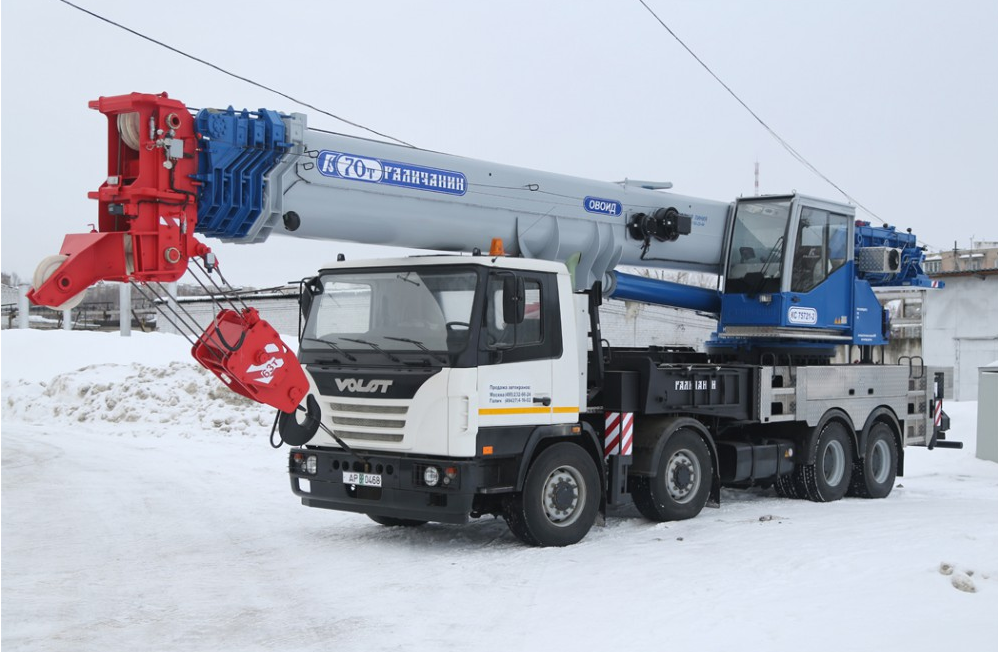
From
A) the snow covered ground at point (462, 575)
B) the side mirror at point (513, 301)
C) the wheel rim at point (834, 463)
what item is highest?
the side mirror at point (513, 301)

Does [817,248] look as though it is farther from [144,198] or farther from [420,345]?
[144,198]

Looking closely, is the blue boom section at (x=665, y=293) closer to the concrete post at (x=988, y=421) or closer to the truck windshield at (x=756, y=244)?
the truck windshield at (x=756, y=244)

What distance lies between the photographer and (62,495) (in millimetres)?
13055

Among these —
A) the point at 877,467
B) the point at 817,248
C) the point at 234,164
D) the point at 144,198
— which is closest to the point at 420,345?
the point at 234,164

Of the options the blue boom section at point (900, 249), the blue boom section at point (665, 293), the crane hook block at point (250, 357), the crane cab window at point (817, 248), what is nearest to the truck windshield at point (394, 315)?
the crane hook block at point (250, 357)

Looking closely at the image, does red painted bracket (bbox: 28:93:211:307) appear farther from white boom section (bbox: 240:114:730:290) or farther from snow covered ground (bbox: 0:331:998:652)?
snow covered ground (bbox: 0:331:998:652)

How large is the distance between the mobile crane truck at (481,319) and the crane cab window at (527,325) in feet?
0.06

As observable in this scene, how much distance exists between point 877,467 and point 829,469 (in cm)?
117

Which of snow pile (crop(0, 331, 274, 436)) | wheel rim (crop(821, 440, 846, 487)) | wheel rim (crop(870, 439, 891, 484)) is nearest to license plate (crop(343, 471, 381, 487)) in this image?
wheel rim (crop(821, 440, 846, 487))

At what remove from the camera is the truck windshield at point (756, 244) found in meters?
13.2

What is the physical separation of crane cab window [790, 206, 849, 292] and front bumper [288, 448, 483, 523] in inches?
232

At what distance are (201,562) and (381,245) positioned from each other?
313 centimetres

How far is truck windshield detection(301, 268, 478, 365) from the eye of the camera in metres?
9.37

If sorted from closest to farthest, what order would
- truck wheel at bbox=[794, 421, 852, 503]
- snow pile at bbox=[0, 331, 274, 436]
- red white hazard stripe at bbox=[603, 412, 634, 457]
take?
red white hazard stripe at bbox=[603, 412, 634, 457]
truck wheel at bbox=[794, 421, 852, 503]
snow pile at bbox=[0, 331, 274, 436]
